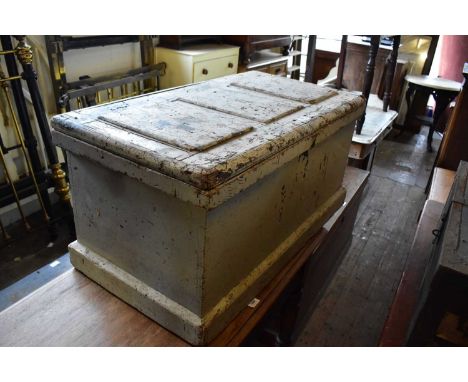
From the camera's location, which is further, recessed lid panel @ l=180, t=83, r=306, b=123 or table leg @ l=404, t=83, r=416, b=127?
table leg @ l=404, t=83, r=416, b=127

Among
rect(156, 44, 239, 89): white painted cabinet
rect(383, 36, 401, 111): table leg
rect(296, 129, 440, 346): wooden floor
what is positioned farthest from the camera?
rect(383, 36, 401, 111): table leg

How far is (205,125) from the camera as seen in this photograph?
84 cm

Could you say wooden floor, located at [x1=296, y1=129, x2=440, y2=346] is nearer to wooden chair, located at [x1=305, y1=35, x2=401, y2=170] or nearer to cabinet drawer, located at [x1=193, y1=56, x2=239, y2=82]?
wooden chair, located at [x1=305, y1=35, x2=401, y2=170]

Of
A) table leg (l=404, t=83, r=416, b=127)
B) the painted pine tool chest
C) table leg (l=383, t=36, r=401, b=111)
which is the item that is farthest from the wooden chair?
the painted pine tool chest

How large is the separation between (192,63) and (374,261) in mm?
1637

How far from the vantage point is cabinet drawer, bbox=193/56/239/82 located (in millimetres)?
2434

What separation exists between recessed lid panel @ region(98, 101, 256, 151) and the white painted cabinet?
59.9 inches

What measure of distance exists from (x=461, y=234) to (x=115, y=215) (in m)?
0.89

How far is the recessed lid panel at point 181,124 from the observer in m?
0.76

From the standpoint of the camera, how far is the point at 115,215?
853mm

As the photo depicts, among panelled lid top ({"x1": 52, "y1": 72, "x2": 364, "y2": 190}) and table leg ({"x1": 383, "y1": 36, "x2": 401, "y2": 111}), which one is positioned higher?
panelled lid top ({"x1": 52, "y1": 72, "x2": 364, "y2": 190})

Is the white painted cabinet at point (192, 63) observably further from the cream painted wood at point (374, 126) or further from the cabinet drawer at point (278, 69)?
the cream painted wood at point (374, 126)

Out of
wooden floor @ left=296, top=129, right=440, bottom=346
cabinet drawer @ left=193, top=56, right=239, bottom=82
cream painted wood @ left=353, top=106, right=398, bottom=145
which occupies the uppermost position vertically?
cabinet drawer @ left=193, top=56, right=239, bottom=82
